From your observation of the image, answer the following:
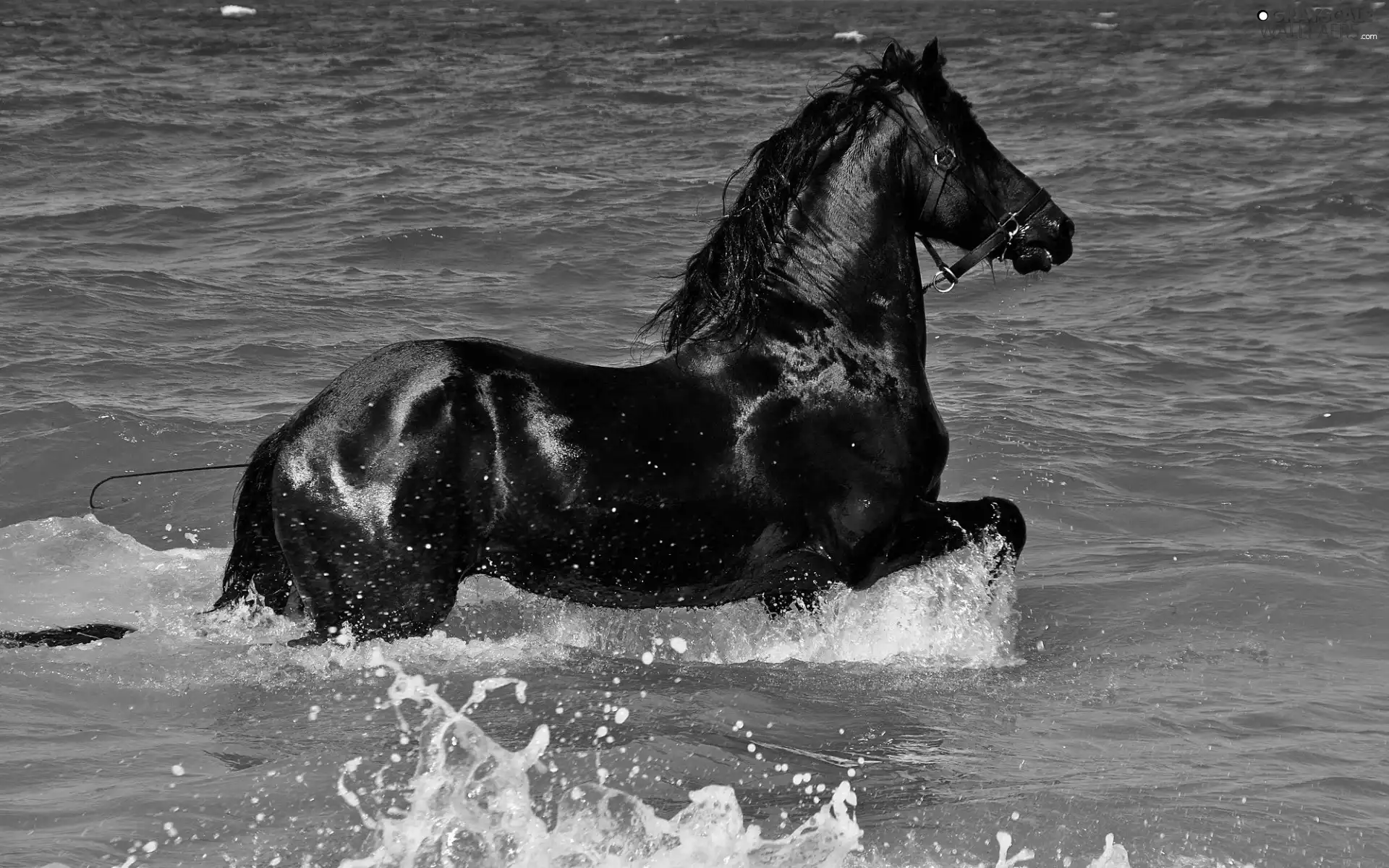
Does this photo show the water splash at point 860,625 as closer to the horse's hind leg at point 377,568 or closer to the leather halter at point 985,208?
the horse's hind leg at point 377,568

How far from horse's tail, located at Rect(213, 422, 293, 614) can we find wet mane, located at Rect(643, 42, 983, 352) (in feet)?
4.13

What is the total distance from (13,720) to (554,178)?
10.4 m

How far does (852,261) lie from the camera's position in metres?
4.72

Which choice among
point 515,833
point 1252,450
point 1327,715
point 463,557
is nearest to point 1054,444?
point 1252,450

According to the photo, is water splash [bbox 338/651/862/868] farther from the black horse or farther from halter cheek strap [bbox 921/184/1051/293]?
halter cheek strap [bbox 921/184/1051/293]

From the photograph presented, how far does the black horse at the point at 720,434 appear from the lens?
13.5 ft

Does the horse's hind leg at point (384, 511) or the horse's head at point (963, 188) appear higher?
Answer: the horse's head at point (963, 188)

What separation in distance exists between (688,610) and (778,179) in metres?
1.51

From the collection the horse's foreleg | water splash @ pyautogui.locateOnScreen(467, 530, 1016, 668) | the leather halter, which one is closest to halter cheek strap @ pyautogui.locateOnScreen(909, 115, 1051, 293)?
the leather halter

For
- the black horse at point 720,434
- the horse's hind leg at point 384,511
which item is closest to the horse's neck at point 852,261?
the black horse at point 720,434

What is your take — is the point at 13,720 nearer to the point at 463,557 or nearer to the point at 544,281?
the point at 463,557

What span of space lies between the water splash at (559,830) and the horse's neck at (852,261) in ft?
5.22

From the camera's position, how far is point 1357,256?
1140 centimetres

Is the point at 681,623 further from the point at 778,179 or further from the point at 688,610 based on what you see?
the point at 778,179
